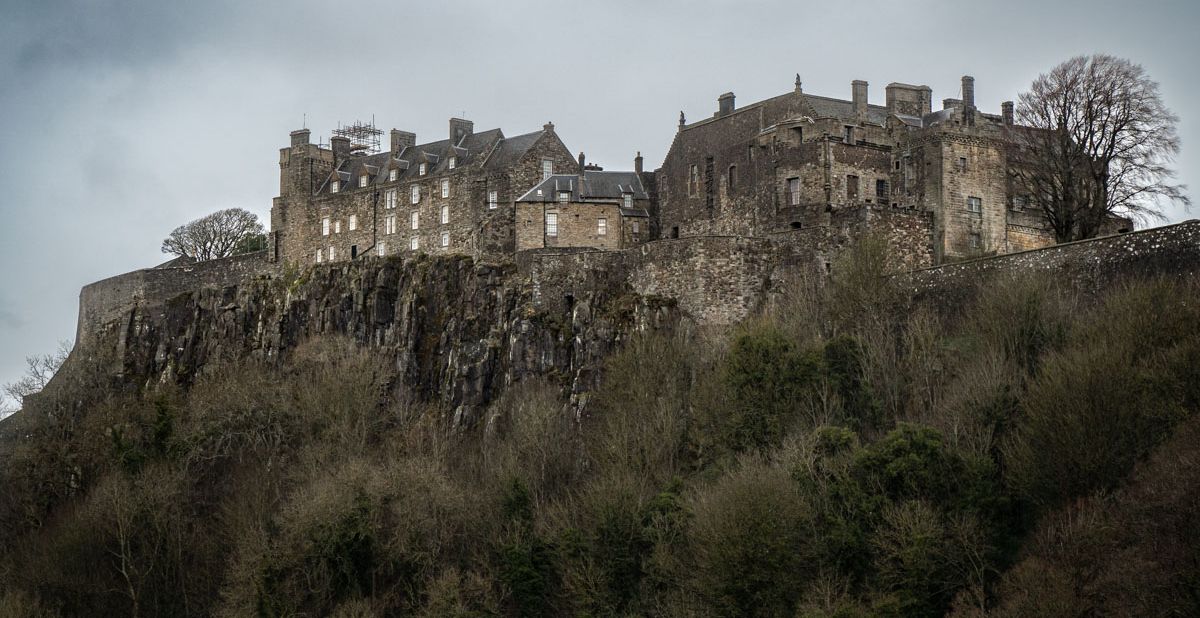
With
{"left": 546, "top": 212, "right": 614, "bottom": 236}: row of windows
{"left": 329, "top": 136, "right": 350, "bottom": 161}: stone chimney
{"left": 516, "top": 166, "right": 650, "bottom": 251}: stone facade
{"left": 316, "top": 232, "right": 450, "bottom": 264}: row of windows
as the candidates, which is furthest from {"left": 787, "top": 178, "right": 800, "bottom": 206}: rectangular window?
{"left": 329, "top": 136, "right": 350, "bottom": 161}: stone chimney

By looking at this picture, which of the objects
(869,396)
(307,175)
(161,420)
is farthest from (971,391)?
(307,175)

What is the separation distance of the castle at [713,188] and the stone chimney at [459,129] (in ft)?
0.29

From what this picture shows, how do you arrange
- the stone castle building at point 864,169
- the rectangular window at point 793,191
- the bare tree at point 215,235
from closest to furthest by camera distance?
the stone castle building at point 864,169 < the rectangular window at point 793,191 < the bare tree at point 215,235

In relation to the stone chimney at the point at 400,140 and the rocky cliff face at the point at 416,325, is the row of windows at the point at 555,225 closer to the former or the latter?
the rocky cliff face at the point at 416,325

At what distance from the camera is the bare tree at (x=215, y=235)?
89.7 metres

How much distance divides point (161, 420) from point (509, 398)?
11.9m

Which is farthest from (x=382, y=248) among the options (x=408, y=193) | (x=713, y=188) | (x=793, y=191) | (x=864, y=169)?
(x=864, y=169)

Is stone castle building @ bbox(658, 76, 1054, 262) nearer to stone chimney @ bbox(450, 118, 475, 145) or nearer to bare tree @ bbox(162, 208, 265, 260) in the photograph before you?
stone chimney @ bbox(450, 118, 475, 145)

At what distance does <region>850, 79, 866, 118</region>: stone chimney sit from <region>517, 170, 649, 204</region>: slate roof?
9.01 metres

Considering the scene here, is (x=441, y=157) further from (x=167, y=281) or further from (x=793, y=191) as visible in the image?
(x=793, y=191)

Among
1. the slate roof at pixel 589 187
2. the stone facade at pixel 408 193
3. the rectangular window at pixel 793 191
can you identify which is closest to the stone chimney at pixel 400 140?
the stone facade at pixel 408 193

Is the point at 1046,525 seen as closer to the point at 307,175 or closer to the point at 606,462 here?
the point at 606,462

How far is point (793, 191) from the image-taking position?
191 feet

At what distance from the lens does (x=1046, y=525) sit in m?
38.8
